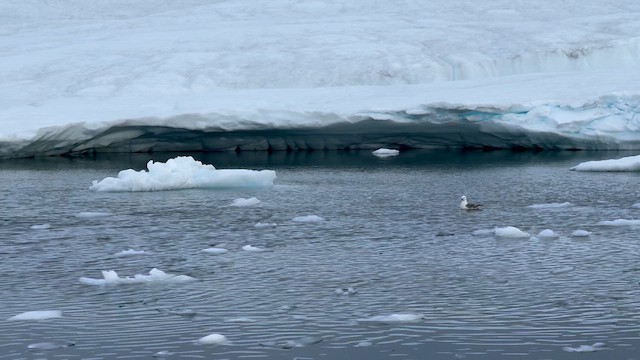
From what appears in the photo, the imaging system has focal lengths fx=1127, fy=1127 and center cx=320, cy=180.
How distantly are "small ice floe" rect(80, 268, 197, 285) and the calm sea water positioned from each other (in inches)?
5.1

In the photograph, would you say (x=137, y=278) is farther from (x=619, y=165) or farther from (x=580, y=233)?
(x=619, y=165)

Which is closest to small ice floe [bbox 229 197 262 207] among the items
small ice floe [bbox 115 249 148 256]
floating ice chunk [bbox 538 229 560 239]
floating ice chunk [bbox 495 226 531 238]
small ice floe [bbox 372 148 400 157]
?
small ice floe [bbox 115 249 148 256]

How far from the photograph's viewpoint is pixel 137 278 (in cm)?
877

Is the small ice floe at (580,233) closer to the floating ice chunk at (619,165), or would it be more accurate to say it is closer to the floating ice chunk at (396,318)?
the floating ice chunk at (396,318)

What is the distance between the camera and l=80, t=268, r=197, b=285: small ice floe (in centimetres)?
872

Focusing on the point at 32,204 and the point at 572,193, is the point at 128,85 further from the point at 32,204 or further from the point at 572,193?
the point at 572,193

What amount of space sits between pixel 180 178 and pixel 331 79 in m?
7.60

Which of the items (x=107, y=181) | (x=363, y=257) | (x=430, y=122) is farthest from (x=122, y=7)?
(x=363, y=257)

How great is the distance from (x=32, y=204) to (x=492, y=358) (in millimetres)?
8557

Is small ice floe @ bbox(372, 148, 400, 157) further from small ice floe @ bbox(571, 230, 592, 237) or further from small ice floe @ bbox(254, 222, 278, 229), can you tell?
small ice floe @ bbox(571, 230, 592, 237)

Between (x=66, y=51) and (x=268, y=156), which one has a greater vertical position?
(x=66, y=51)

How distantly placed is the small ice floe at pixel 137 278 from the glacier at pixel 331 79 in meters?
10.1

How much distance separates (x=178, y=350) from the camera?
675 cm

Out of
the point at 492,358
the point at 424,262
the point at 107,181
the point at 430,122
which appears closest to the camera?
the point at 492,358
